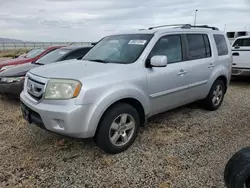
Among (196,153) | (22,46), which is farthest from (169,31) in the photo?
(22,46)

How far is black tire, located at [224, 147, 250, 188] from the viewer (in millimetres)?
2176

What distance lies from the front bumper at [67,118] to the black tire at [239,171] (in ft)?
5.16

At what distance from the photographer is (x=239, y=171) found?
2201mm

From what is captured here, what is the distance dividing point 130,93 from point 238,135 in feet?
6.59

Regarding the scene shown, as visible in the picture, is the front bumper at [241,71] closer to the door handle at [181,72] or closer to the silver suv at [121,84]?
the silver suv at [121,84]

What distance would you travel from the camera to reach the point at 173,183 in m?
2.70

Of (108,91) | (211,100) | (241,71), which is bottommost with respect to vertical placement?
(241,71)

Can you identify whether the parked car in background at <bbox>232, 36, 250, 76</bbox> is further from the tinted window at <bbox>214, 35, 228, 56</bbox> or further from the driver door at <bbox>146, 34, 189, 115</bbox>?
the driver door at <bbox>146, 34, 189, 115</bbox>

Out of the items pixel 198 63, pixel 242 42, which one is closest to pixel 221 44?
pixel 198 63

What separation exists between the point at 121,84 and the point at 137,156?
0.99 meters

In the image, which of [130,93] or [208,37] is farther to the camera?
[208,37]

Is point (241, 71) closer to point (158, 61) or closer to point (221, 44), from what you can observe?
point (221, 44)

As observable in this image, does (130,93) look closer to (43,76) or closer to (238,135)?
(43,76)

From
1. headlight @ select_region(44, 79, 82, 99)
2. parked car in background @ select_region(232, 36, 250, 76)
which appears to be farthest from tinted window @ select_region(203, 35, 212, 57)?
parked car in background @ select_region(232, 36, 250, 76)
